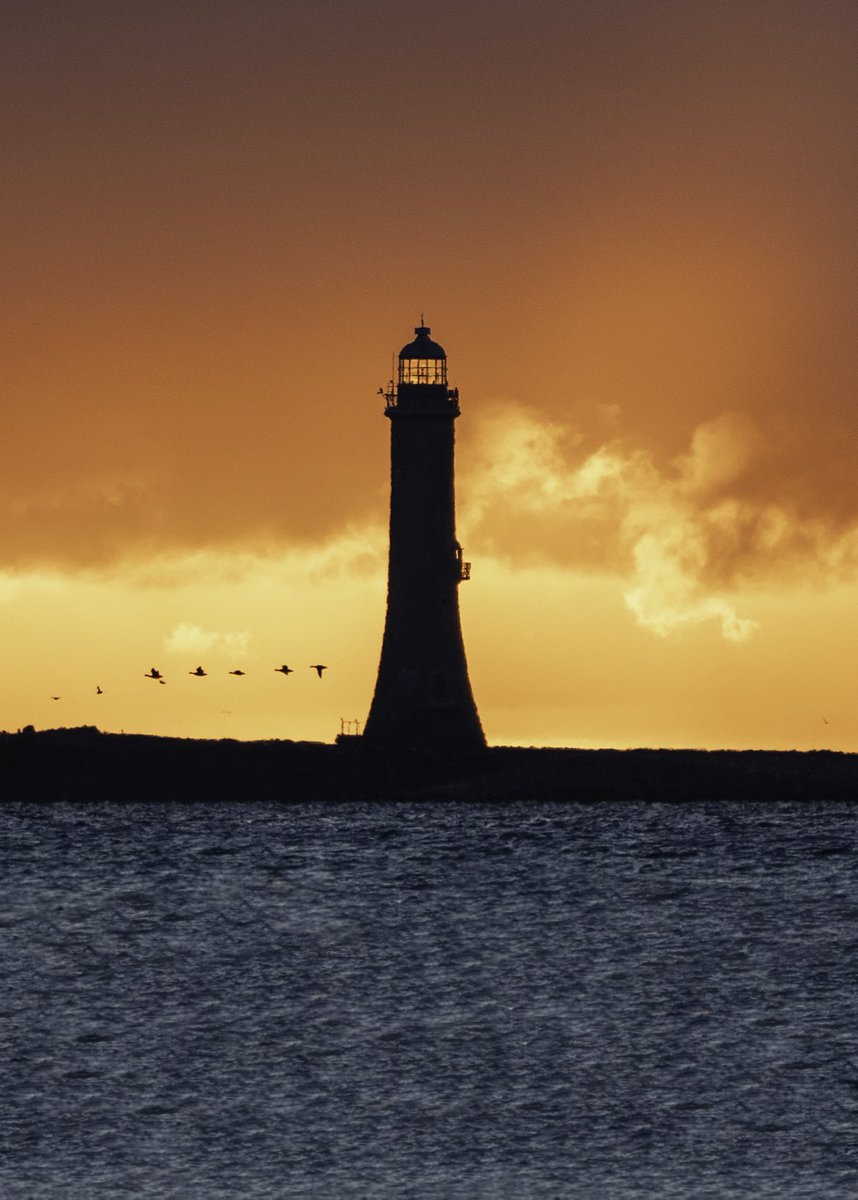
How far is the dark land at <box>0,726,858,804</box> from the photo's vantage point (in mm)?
80438

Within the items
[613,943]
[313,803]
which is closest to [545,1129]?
[613,943]

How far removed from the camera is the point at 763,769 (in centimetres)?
8419

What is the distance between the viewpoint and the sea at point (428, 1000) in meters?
37.8

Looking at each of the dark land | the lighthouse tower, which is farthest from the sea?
the lighthouse tower

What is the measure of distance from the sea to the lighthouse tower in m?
4.13

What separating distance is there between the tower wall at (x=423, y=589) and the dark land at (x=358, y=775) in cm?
109

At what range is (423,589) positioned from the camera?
8231cm

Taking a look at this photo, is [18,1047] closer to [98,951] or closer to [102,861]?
[98,951]

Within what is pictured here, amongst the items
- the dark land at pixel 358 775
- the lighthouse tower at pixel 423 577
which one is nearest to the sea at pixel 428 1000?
the dark land at pixel 358 775

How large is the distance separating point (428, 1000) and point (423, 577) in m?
31.5

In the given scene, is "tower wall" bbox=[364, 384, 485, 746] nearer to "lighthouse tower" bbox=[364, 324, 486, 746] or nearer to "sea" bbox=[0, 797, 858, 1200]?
"lighthouse tower" bbox=[364, 324, 486, 746]

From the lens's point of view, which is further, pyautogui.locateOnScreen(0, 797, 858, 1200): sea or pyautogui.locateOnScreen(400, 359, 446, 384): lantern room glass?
pyautogui.locateOnScreen(400, 359, 446, 384): lantern room glass

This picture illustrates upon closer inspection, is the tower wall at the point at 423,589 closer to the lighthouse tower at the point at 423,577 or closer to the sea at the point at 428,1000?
the lighthouse tower at the point at 423,577

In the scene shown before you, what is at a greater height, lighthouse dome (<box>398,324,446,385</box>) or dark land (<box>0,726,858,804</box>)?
lighthouse dome (<box>398,324,446,385</box>)
